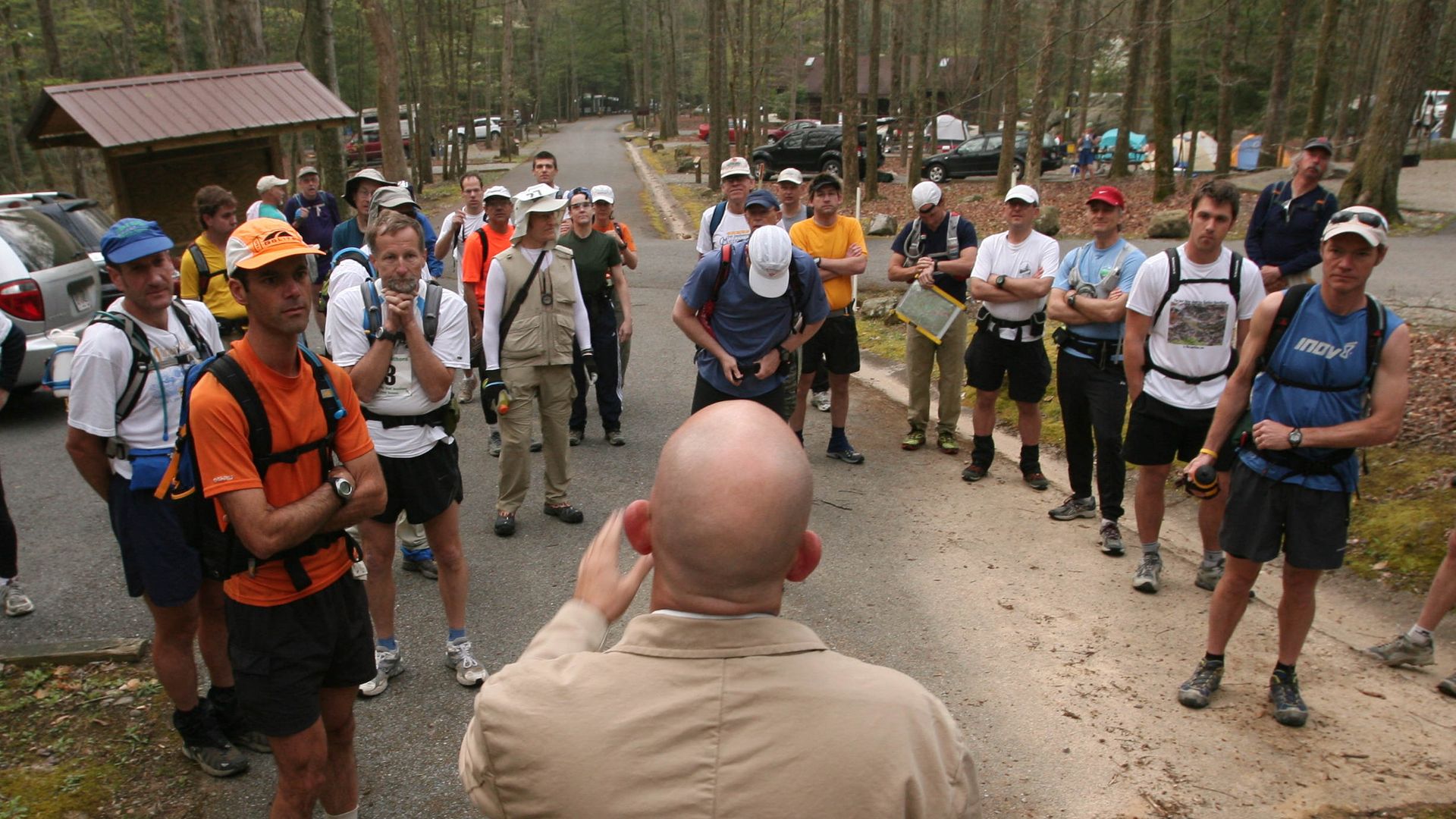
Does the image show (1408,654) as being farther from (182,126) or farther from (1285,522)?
(182,126)

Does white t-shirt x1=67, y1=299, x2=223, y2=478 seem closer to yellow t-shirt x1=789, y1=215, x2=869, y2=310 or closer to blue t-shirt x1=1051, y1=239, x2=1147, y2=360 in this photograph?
yellow t-shirt x1=789, y1=215, x2=869, y2=310

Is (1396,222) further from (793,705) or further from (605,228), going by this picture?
(793,705)

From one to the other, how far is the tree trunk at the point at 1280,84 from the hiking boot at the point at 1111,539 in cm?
2140

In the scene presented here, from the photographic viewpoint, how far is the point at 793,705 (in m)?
1.33

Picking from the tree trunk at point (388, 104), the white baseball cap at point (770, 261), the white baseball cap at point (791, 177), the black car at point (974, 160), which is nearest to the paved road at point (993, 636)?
the white baseball cap at point (770, 261)

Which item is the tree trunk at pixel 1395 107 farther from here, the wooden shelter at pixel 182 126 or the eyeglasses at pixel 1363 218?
the wooden shelter at pixel 182 126

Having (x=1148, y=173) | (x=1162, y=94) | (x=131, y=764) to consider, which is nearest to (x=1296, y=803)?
(x=131, y=764)

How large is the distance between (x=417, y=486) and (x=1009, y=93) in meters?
20.5

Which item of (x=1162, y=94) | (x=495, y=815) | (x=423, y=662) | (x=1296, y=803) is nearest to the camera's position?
(x=495, y=815)

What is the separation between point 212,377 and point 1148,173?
30.6 metres


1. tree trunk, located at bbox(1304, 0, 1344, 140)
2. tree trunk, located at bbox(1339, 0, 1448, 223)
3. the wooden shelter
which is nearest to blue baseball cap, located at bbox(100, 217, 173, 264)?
the wooden shelter

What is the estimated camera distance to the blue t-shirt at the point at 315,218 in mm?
9883

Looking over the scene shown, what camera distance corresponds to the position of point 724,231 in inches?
311

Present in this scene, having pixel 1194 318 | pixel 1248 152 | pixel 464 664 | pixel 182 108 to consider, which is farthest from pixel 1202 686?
pixel 1248 152
